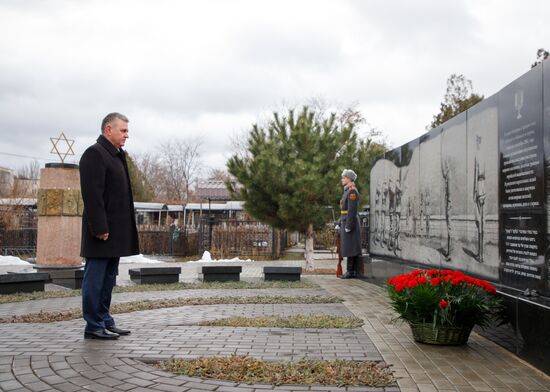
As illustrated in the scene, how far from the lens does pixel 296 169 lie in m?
13.6

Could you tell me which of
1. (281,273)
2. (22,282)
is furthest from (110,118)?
(281,273)

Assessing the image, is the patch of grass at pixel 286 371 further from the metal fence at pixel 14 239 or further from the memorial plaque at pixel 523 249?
the metal fence at pixel 14 239

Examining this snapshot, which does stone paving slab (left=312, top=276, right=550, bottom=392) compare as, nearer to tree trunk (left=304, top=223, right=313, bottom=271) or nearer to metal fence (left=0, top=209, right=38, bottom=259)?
tree trunk (left=304, top=223, right=313, bottom=271)

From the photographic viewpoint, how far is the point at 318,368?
161 inches

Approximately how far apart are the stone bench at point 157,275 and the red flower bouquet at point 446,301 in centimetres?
652

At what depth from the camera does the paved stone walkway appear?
3721 millimetres

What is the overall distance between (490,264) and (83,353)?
4.08m

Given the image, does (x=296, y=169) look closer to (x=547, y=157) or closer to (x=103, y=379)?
(x=547, y=157)

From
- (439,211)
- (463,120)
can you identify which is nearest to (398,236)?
(439,211)

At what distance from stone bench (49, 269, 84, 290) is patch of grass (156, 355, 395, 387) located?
19.9ft

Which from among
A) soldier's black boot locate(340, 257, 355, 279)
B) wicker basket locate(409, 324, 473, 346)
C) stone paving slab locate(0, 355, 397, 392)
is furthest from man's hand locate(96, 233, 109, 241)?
soldier's black boot locate(340, 257, 355, 279)

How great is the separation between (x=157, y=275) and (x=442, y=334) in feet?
22.8

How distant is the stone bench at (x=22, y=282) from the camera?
28.5ft

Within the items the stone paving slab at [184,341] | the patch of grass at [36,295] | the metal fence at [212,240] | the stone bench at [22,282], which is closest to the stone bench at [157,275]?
the patch of grass at [36,295]
